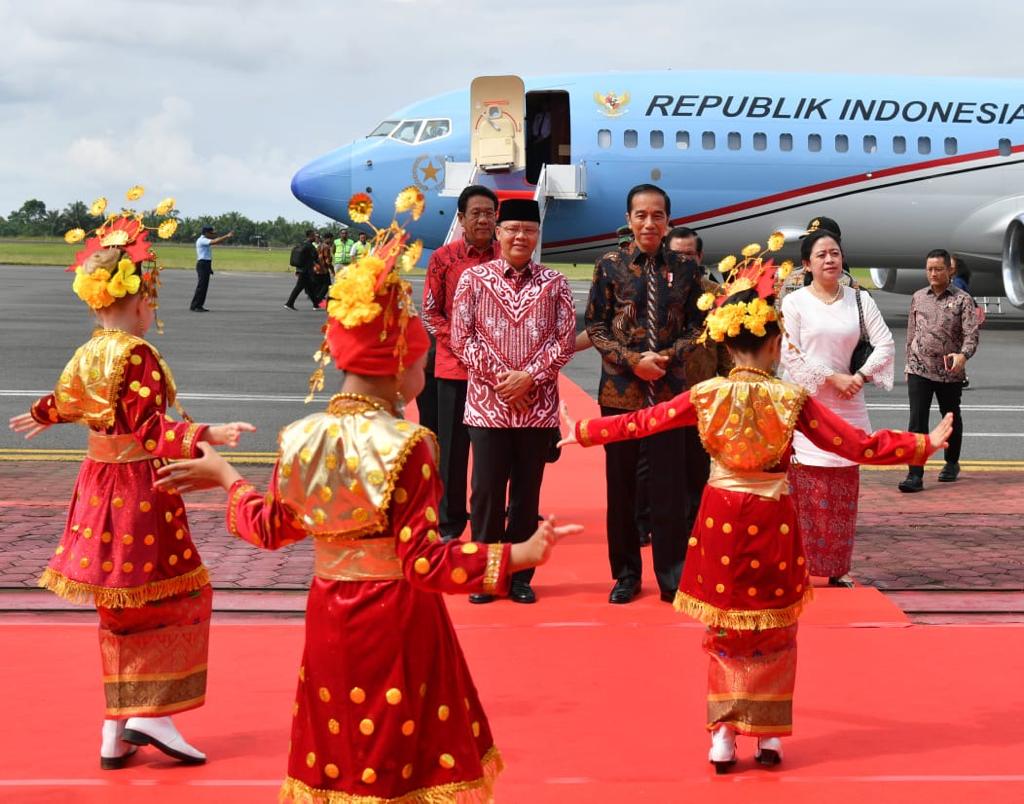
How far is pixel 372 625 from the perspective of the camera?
11.1ft

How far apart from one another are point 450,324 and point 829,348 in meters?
2.04

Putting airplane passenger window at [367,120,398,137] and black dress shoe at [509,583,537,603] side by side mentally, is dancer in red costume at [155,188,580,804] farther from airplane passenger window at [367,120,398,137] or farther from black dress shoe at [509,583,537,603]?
airplane passenger window at [367,120,398,137]

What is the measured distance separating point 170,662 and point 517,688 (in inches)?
58.9

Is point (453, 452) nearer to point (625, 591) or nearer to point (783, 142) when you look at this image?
point (625, 591)

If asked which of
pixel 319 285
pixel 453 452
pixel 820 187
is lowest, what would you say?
pixel 453 452

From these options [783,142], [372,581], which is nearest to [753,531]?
[372,581]

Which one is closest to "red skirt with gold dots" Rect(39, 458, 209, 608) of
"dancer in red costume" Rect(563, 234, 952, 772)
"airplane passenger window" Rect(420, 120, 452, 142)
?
"dancer in red costume" Rect(563, 234, 952, 772)

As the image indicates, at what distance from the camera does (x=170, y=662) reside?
15.5 feet

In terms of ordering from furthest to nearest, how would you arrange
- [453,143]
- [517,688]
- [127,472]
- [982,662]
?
[453,143] → [982,662] → [517,688] → [127,472]

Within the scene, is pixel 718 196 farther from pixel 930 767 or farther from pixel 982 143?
pixel 930 767

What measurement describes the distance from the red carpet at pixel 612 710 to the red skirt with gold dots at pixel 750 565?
1.72 feet

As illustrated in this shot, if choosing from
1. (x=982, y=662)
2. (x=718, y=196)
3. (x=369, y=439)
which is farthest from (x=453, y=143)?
(x=369, y=439)

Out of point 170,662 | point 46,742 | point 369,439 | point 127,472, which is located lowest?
point 46,742

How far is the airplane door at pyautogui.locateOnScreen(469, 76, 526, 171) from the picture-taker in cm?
2223
